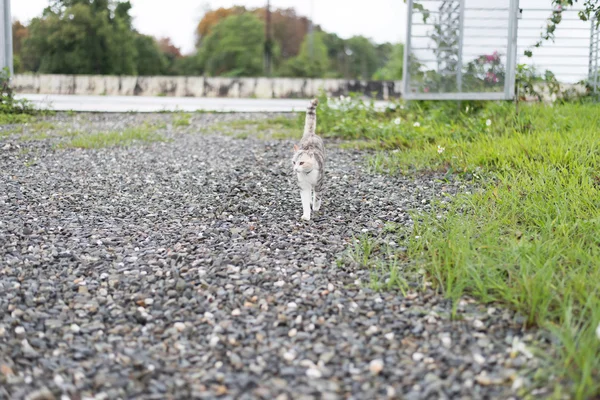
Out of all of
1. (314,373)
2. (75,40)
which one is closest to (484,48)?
(314,373)

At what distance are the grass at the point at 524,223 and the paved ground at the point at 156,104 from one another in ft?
14.2

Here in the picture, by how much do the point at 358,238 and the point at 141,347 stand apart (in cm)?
145

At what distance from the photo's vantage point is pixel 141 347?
2.32 meters

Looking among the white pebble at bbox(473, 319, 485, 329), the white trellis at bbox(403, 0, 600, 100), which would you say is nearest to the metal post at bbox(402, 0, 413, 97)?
the white trellis at bbox(403, 0, 600, 100)

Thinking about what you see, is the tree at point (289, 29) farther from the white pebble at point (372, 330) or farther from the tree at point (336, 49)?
the white pebble at point (372, 330)

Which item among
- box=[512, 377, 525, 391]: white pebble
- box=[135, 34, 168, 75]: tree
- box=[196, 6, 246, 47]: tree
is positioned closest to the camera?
box=[512, 377, 525, 391]: white pebble

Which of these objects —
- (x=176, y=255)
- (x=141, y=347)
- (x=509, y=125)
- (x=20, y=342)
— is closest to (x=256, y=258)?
(x=176, y=255)

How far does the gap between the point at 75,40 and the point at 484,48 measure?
1909cm

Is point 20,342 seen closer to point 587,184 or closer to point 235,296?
point 235,296

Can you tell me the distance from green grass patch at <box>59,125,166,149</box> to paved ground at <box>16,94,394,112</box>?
2.55 meters

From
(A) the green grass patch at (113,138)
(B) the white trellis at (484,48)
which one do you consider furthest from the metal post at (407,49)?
(A) the green grass patch at (113,138)

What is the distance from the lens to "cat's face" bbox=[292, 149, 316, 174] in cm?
353

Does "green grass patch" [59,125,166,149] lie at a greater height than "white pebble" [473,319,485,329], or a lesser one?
greater

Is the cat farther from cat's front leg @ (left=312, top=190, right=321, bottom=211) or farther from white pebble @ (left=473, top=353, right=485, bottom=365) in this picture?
white pebble @ (left=473, top=353, right=485, bottom=365)
